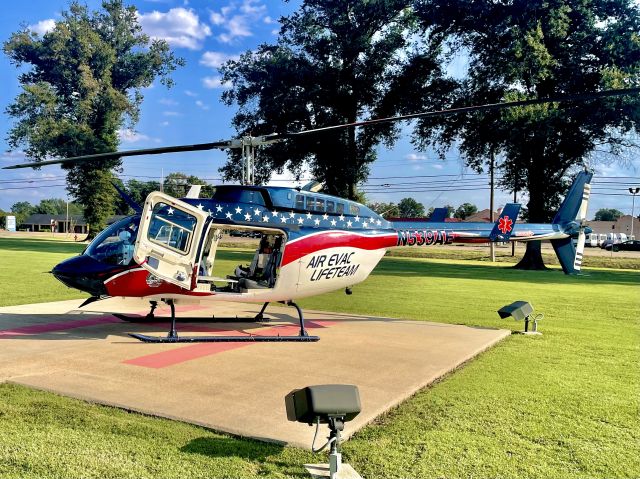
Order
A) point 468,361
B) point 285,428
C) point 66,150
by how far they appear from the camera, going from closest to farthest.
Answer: point 285,428, point 468,361, point 66,150

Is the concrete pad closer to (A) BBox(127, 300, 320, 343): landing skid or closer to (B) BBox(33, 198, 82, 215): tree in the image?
(A) BBox(127, 300, 320, 343): landing skid

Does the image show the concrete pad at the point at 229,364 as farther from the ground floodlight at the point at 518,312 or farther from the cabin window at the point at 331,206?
the cabin window at the point at 331,206

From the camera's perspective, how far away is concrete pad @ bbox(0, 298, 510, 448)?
553 cm

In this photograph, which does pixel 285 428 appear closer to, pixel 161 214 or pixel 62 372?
pixel 62 372

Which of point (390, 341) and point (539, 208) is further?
point (539, 208)

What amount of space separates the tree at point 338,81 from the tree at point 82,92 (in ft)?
74.5

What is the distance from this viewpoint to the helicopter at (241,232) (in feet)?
26.9

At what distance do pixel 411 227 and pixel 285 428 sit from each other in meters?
7.39

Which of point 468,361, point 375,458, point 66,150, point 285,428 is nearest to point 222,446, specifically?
point 285,428

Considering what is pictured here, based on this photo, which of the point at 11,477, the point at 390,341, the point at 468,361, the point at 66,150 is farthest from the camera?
the point at 66,150

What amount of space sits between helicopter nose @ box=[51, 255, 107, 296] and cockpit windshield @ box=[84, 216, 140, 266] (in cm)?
15

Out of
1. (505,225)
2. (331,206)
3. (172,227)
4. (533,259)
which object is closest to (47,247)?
(533,259)

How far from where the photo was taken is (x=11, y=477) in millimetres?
3828

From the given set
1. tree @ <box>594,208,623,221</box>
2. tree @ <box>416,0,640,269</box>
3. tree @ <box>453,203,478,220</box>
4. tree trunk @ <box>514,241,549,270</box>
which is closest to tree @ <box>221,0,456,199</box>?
tree @ <box>416,0,640,269</box>
